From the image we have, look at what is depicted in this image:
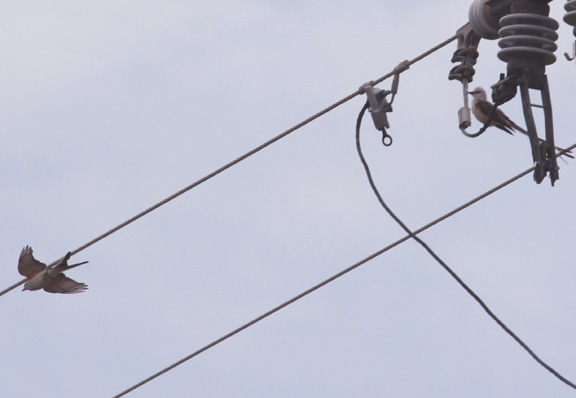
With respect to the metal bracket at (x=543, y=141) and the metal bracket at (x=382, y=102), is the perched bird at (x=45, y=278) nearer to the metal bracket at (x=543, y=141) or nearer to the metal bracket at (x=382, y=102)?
the metal bracket at (x=382, y=102)

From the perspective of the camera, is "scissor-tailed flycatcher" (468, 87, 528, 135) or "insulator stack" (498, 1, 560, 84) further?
"scissor-tailed flycatcher" (468, 87, 528, 135)

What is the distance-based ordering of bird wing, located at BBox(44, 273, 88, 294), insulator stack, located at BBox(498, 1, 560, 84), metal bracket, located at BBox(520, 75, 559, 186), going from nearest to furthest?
metal bracket, located at BBox(520, 75, 559, 186) → insulator stack, located at BBox(498, 1, 560, 84) → bird wing, located at BBox(44, 273, 88, 294)

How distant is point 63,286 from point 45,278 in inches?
6.6

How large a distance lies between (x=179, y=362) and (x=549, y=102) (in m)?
3.28

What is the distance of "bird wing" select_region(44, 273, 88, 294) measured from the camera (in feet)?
35.4

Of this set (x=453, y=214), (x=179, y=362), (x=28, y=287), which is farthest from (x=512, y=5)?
(x=28, y=287)

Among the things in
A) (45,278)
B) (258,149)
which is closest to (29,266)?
(45,278)

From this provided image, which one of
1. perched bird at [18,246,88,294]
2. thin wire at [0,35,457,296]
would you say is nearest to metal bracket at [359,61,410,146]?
thin wire at [0,35,457,296]

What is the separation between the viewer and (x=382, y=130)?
24.7 feet

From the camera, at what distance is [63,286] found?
35.8ft

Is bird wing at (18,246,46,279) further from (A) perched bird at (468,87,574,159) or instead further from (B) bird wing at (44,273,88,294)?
(A) perched bird at (468,87,574,159)

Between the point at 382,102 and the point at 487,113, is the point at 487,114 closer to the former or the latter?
the point at 487,113

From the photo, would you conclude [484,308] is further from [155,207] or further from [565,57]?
[155,207]

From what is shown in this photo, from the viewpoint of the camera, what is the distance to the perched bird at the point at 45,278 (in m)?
10.8
